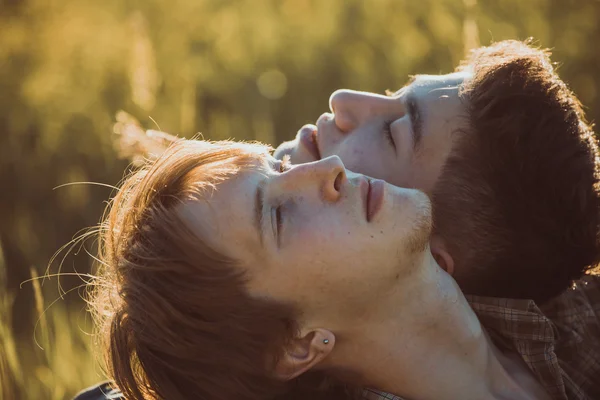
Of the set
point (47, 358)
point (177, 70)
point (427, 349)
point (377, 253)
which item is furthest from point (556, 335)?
point (177, 70)

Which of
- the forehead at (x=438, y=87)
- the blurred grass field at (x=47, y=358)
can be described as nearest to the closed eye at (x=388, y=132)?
the forehead at (x=438, y=87)

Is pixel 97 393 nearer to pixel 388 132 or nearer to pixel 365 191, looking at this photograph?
pixel 365 191

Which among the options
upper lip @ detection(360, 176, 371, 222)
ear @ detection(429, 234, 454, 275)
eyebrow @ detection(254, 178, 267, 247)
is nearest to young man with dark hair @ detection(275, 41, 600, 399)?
ear @ detection(429, 234, 454, 275)

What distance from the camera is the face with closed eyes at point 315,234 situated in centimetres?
227

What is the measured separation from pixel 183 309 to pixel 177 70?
7.68 feet

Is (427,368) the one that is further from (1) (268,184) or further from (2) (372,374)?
(1) (268,184)

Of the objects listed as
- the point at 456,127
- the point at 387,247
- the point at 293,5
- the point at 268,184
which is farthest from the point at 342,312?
the point at 293,5

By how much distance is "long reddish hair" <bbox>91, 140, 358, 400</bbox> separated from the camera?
2.28 metres

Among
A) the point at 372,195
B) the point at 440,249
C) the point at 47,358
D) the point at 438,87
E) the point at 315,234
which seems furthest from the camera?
the point at 438,87

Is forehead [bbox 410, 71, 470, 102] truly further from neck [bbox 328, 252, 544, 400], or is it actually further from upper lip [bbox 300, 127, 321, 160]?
neck [bbox 328, 252, 544, 400]

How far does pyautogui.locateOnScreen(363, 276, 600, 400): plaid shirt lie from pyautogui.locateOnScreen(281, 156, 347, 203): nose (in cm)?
83

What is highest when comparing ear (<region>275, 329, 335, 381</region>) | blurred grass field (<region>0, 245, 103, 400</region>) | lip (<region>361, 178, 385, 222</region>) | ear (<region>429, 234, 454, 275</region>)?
lip (<region>361, 178, 385, 222</region>)

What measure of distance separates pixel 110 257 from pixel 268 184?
0.52 meters

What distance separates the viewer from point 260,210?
7.52 feet
